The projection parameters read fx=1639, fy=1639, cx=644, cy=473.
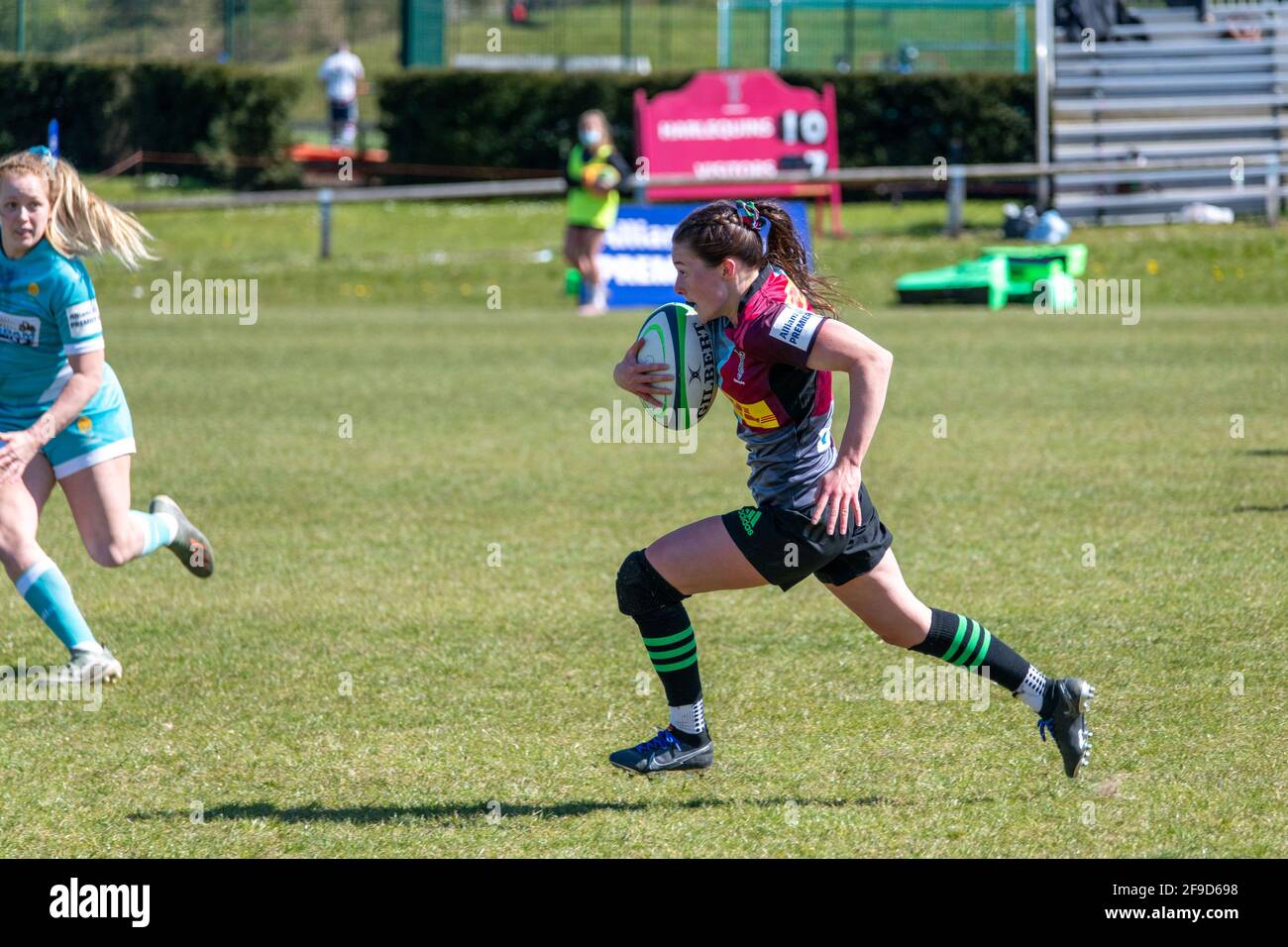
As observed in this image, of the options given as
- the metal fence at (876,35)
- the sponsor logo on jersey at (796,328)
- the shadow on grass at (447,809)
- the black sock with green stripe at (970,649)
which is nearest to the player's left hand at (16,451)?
the shadow on grass at (447,809)

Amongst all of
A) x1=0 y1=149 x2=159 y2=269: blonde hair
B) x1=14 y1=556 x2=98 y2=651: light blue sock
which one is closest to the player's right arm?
x1=0 y1=149 x2=159 y2=269: blonde hair

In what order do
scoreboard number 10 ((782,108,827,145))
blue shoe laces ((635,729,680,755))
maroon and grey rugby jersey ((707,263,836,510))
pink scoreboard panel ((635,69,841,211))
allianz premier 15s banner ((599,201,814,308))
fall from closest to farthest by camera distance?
maroon and grey rugby jersey ((707,263,836,510)) → blue shoe laces ((635,729,680,755)) → allianz premier 15s banner ((599,201,814,308)) → pink scoreboard panel ((635,69,841,211)) → scoreboard number 10 ((782,108,827,145))

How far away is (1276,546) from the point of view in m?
8.59

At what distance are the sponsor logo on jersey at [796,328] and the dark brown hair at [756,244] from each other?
0.30m

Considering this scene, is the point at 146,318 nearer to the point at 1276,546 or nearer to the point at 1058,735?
the point at 1276,546

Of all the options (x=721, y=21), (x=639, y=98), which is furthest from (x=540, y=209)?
(x=721, y=21)

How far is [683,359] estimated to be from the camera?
5.15 meters

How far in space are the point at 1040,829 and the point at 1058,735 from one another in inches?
17.3

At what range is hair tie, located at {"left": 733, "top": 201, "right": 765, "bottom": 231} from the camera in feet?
16.8

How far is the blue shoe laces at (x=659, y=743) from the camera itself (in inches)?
212

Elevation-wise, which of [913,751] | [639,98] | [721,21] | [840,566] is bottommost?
[913,751]

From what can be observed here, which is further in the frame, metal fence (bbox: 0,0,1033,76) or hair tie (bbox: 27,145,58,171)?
metal fence (bbox: 0,0,1033,76)

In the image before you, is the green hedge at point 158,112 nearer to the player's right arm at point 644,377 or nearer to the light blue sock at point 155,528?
the light blue sock at point 155,528

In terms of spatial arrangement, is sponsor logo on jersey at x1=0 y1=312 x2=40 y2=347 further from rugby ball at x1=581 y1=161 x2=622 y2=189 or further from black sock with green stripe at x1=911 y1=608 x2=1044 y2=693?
rugby ball at x1=581 y1=161 x2=622 y2=189
